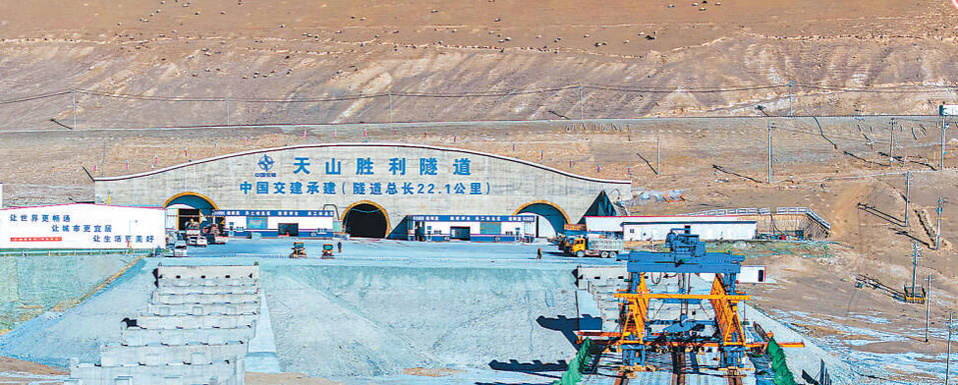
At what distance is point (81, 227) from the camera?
85.8m

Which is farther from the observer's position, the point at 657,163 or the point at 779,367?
the point at 657,163

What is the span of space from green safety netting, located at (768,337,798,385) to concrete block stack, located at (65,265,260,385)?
20.6 meters

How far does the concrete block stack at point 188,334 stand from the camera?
187ft

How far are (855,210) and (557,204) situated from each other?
21.5 meters

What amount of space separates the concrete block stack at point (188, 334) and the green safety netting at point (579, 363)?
1268 cm

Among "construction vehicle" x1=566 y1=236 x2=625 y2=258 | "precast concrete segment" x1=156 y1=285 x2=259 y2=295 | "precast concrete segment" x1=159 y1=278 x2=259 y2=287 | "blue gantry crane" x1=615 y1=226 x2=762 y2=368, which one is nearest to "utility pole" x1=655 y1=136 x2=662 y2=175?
"construction vehicle" x1=566 y1=236 x2=625 y2=258

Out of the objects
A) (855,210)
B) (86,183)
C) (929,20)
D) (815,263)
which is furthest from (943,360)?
(929,20)

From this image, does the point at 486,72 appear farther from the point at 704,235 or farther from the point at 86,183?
the point at 704,235

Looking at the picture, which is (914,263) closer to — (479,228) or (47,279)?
(479,228)

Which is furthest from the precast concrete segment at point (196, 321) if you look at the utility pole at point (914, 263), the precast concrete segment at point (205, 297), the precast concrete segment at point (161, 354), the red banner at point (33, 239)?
the utility pole at point (914, 263)

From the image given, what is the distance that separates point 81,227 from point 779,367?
4530 centimetres

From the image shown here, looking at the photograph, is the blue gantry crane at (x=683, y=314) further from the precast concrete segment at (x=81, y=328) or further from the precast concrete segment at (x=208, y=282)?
the precast concrete segment at (x=81, y=328)

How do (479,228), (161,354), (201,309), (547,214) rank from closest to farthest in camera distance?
(161,354) < (201,309) < (479,228) < (547,214)

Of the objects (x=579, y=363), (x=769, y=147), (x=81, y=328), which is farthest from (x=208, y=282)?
(x=769, y=147)
